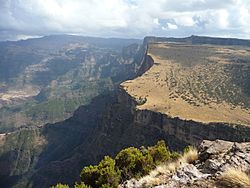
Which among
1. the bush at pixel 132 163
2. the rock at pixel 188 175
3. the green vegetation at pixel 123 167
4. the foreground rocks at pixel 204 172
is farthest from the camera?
the green vegetation at pixel 123 167

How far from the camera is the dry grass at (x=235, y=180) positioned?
11445mm

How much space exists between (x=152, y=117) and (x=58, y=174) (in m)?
63.9

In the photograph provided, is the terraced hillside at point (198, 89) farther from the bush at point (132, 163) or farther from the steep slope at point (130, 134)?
the bush at point (132, 163)

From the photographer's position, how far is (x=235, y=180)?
11.7 metres

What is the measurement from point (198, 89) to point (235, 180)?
99323 millimetres

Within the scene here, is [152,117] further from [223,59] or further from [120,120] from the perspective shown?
[223,59]

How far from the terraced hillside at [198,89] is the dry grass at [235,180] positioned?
63439mm

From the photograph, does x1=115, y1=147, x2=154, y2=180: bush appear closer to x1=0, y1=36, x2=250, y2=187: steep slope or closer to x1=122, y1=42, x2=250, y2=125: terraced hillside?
x1=0, y1=36, x2=250, y2=187: steep slope

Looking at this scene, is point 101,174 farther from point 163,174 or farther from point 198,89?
point 198,89

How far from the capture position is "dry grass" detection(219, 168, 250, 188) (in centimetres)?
1145

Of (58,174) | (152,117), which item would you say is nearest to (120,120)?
(152,117)

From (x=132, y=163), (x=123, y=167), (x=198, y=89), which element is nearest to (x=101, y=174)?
(x=123, y=167)

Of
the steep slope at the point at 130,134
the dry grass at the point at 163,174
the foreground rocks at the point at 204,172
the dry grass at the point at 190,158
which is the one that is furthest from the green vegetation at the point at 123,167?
the steep slope at the point at 130,134

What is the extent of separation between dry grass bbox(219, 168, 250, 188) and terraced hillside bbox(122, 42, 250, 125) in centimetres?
6344
